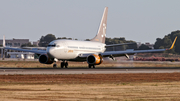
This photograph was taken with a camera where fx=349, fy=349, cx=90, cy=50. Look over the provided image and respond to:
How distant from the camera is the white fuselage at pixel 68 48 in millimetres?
52469

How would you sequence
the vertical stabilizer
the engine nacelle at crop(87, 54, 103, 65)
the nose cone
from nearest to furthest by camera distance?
1. the nose cone
2. the engine nacelle at crop(87, 54, 103, 65)
3. the vertical stabilizer

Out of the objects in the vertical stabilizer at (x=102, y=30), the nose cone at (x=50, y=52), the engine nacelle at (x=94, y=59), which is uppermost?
the vertical stabilizer at (x=102, y=30)

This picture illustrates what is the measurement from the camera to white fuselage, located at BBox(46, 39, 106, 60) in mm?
52469

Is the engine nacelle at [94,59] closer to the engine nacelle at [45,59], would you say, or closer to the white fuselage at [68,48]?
the white fuselage at [68,48]

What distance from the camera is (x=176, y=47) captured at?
194 m

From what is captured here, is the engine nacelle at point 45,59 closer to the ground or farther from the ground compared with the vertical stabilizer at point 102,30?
closer to the ground

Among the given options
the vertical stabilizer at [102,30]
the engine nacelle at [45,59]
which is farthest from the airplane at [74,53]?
the vertical stabilizer at [102,30]

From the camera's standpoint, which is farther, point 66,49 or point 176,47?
point 176,47

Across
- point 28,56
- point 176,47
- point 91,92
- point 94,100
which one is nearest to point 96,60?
point 91,92

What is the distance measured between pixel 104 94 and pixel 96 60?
34.6m

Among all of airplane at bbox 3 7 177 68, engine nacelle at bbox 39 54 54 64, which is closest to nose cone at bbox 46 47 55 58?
airplane at bbox 3 7 177 68

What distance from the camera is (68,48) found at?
55.4 metres

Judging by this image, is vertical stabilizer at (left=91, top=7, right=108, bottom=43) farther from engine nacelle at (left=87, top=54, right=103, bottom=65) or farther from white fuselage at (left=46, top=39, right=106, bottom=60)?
engine nacelle at (left=87, top=54, right=103, bottom=65)

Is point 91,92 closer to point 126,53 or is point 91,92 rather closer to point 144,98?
point 144,98
